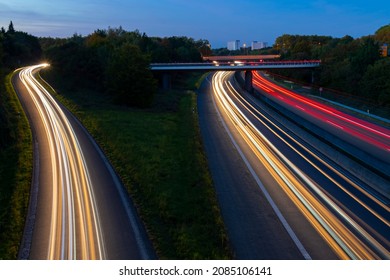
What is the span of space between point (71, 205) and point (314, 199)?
14483 millimetres

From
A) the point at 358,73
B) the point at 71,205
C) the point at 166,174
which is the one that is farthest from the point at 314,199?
the point at 358,73

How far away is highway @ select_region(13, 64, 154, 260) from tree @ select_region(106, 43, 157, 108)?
2520cm

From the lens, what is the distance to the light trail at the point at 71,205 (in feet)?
55.3

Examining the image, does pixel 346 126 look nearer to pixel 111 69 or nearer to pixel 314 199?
pixel 314 199

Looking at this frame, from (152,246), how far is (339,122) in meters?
38.3

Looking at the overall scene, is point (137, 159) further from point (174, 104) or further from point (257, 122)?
point (174, 104)

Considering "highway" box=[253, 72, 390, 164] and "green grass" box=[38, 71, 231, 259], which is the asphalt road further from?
"highway" box=[253, 72, 390, 164]

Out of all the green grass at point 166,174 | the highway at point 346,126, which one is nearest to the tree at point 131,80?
the green grass at point 166,174

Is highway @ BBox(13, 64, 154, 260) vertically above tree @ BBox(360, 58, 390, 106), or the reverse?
tree @ BBox(360, 58, 390, 106)

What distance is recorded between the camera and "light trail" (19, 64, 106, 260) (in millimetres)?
16859

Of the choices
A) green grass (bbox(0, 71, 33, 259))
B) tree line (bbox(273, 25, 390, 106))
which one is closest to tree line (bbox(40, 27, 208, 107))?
green grass (bbox(0, 71, 33, 259))

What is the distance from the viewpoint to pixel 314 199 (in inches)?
907

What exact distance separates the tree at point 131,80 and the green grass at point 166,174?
28.9ft
